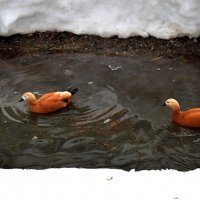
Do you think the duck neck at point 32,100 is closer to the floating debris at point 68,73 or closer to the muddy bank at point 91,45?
the floating debris at point 68,73

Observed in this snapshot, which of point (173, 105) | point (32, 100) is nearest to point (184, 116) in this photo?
point (173, 105)

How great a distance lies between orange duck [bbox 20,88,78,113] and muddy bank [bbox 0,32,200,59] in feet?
6.76

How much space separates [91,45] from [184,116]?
3239 millimetres

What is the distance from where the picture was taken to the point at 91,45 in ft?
29.1

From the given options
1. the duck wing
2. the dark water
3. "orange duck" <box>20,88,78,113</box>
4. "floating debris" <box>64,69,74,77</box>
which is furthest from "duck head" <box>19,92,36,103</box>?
"floating debris" <box>64,69,74,77</box>

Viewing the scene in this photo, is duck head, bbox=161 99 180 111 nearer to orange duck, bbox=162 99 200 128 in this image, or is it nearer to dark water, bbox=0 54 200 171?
orange duck, bbox=162 99 200 128

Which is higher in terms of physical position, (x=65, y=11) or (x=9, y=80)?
(x=65, y=11)

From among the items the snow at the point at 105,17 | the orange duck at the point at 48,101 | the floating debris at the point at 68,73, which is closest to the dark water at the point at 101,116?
the floating debris at the point at 68,73
